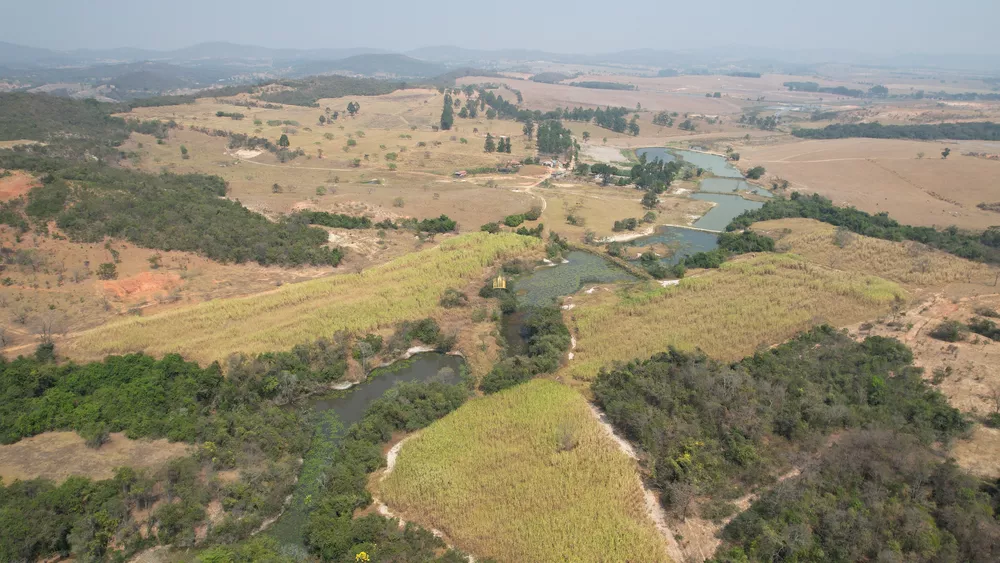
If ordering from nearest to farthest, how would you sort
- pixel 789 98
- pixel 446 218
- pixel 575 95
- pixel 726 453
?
pixel 726 453, pixel 446 218, pixel 575 95, pixel 789 98

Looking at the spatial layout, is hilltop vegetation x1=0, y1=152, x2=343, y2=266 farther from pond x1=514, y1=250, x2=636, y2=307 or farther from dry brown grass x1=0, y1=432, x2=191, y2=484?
dry brown grass x1=0, y1=432, x2=191, y2=484

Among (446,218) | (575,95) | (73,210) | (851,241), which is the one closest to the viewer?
(73,210)

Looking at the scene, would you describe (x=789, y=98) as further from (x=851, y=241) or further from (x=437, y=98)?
(x=851, y=241)

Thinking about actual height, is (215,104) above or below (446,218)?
above

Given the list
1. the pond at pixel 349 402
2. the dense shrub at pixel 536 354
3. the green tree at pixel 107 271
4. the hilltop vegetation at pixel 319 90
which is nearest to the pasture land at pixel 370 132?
the hilltop vegetation at pixel 319 90

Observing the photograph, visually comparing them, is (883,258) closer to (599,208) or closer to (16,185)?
(599,208)

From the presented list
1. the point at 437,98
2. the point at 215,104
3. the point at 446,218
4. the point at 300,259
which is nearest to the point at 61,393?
the point at 300,259
